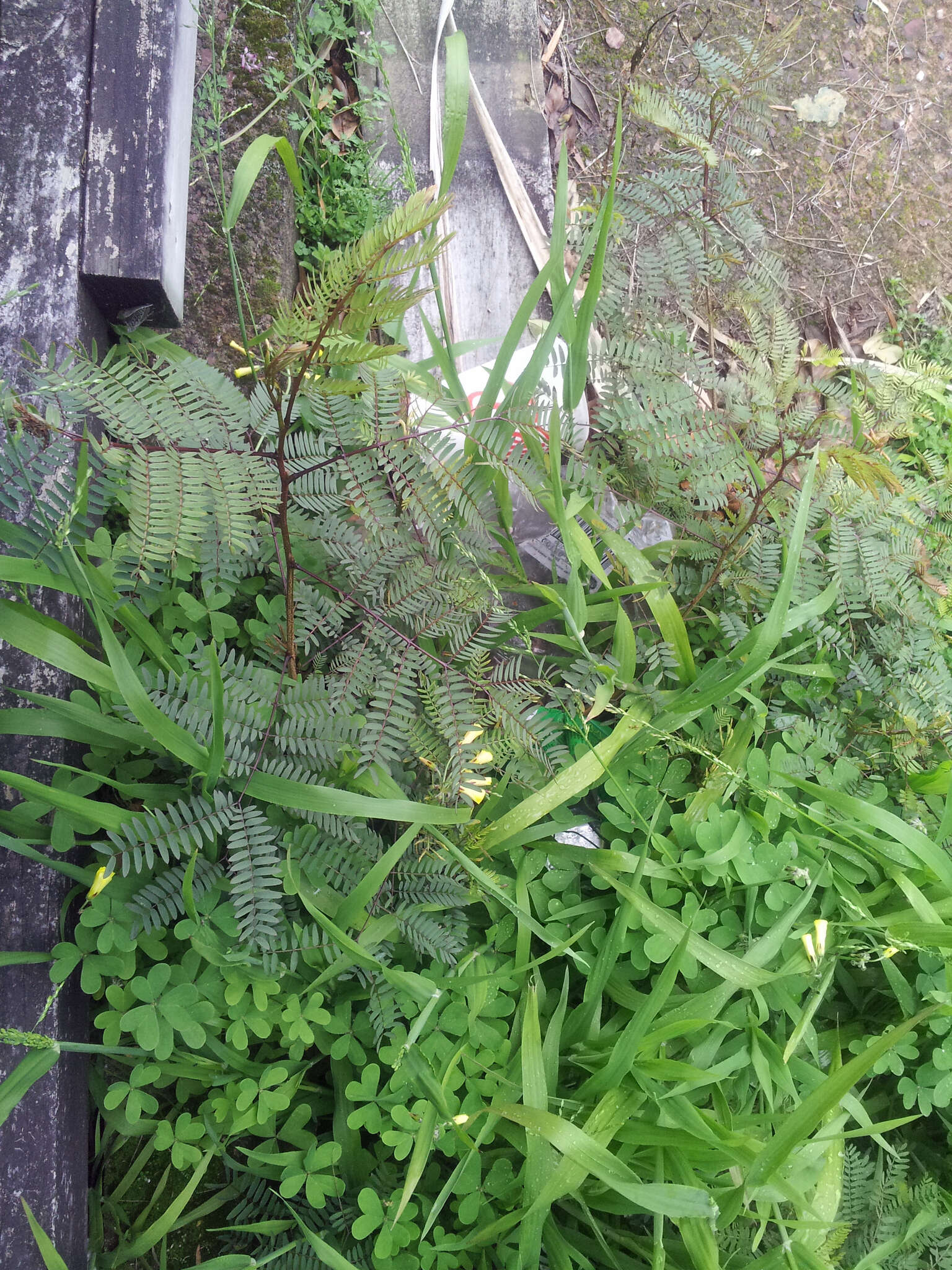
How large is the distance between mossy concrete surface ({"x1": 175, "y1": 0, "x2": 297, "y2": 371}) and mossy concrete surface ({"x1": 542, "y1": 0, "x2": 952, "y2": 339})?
1210mm

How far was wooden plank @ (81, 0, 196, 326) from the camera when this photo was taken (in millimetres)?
1587

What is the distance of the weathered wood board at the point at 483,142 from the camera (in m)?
2.52

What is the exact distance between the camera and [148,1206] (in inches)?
64.9

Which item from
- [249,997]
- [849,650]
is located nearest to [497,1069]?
[249,997]

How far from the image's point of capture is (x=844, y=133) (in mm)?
3141

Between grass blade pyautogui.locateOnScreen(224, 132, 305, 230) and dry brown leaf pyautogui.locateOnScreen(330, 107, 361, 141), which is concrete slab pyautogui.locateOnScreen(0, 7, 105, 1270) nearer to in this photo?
grass blade pyautogui.locateOnScreen(224, 132, 305, 230)

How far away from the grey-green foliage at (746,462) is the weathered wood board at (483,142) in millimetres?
441

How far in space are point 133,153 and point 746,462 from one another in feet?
5.43

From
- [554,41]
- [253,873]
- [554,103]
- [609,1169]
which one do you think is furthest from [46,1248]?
[554,41]

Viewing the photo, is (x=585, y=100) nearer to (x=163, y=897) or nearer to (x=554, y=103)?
(x=554, y=103)

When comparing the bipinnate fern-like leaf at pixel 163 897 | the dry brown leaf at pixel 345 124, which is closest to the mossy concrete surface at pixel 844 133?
the dry brown leaf at pixel 345 124

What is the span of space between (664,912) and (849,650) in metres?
0.98

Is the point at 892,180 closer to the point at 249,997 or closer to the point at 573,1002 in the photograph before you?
the point at 573,1002

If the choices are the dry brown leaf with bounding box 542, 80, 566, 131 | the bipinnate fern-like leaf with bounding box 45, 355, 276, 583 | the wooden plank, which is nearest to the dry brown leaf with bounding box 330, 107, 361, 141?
the dry brown leaf with bounding box 542, 80, 566, 131
